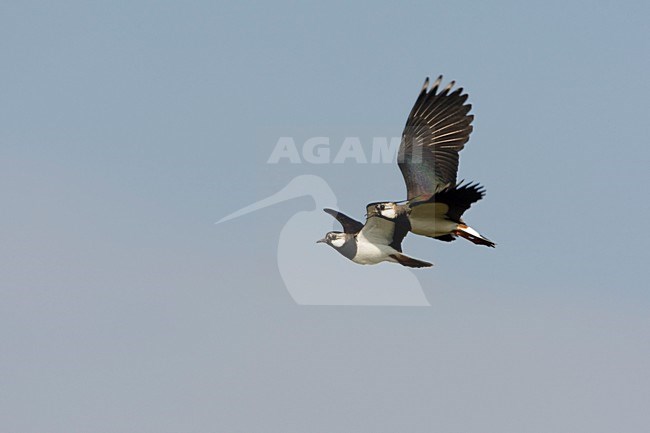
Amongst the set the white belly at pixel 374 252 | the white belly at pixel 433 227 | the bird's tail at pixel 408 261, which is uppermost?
the white belly at pixel 433 227

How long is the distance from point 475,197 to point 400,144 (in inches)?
193

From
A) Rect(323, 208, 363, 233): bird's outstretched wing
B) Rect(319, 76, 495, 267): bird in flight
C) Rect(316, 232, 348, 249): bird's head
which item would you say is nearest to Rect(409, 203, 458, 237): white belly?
Rect(319, 76, 495, 267): bird in flight

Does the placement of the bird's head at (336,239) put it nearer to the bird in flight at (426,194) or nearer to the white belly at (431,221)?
the bird in flight at (426,194)

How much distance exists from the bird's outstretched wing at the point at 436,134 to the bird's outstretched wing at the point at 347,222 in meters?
2.23

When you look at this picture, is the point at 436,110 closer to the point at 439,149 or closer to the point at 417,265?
the point at 439,149

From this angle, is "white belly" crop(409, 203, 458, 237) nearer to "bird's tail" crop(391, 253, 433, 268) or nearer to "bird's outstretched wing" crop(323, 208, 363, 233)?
"bird's tail" crop(391, 253, 433, 268)

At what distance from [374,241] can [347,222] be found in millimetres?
1016

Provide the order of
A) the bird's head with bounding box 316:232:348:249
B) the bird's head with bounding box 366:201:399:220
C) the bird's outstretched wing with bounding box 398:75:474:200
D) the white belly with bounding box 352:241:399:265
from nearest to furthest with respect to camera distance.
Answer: the bird's head with bounding box 366:201:399:220 < the white belly with bounding box 352:241:399:265 < the bird's head with bounding box 316:232:348:249 < the bird's outstretched wing with bounding box 398:75:474:200

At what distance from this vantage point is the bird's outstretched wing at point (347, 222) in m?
27.2

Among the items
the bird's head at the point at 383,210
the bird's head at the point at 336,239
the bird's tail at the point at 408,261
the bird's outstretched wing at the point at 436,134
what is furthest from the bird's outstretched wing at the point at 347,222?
the bird's outstretched wing at the point at 436,134

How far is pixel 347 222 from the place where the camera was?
27.6 meters

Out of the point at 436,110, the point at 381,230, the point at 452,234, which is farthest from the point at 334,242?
the point at 436,110

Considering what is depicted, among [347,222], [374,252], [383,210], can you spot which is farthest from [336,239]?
[383,210]

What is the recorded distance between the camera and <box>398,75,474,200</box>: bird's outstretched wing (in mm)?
29141
